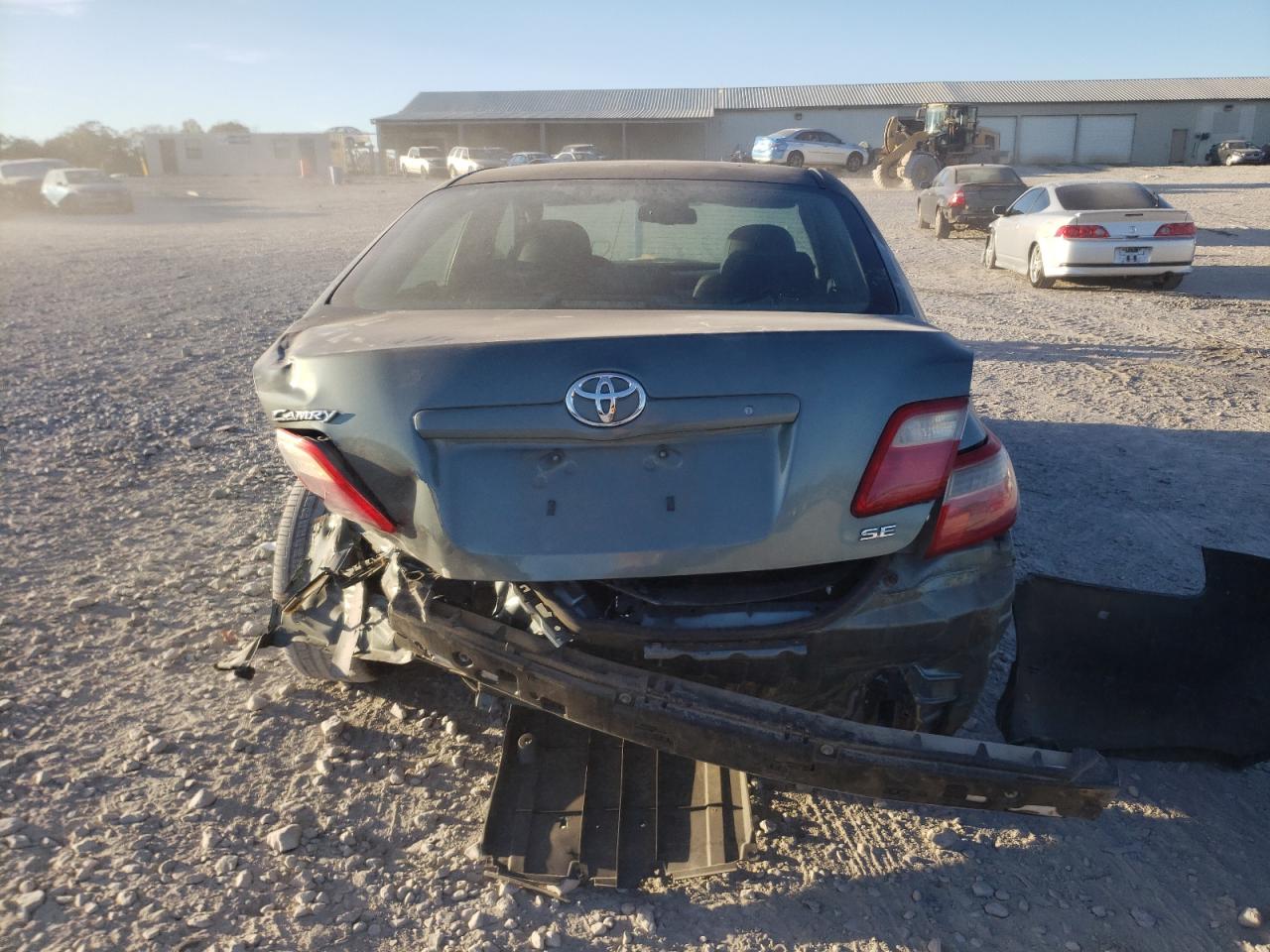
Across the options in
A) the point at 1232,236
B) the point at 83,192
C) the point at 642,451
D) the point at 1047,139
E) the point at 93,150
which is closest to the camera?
the point at 642,451

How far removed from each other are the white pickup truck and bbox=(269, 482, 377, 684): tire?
4529cm

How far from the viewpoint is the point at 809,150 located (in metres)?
39.8

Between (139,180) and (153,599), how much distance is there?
54276 millimetres

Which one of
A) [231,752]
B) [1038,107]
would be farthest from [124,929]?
[1038,107]

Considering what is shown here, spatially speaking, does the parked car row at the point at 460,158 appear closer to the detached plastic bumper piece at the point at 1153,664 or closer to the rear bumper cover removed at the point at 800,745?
the detached plastic bumper piece at the point at 1153,664

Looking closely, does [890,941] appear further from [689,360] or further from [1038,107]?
[1038,107]

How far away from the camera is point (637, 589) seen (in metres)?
2.20

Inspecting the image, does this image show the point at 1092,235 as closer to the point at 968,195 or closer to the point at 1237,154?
the point at 968,195

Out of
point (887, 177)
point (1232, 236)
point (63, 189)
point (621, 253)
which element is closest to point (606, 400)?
point (621, 253)

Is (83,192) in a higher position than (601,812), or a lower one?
higher

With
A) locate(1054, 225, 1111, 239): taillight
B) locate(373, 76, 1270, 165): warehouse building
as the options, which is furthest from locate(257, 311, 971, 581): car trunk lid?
locate(373, 76, 1270, 165): warehouse building

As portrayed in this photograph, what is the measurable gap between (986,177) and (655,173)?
17262 mm

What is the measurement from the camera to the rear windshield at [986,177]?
1859 cm

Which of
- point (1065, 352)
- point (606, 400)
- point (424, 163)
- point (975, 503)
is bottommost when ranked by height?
point (1065, 352)
